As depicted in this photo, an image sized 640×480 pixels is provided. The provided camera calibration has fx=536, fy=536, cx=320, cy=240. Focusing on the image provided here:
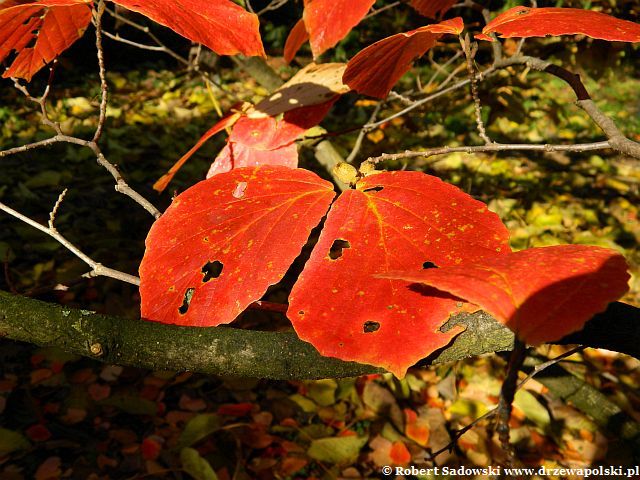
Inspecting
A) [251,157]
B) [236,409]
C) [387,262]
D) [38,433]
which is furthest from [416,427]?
[387,262]

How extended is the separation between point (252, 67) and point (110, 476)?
1399mm

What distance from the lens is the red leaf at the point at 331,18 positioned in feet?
2.15

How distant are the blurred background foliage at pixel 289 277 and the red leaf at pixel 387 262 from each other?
0.45 metres

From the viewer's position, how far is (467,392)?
2164mm

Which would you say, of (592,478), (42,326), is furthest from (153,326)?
(592,478)

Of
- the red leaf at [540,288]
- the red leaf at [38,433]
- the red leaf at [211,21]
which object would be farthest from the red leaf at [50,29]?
the red leaf at [38,433]

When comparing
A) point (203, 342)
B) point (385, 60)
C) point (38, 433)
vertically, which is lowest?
point (38, 433)

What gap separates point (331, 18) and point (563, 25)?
27 centimetres

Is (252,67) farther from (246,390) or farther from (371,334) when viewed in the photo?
(371,334)

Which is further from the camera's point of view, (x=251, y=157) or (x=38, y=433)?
(x=38, y=433)

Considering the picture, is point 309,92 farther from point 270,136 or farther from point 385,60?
point 385,60

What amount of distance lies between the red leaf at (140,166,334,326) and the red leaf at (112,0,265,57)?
16cm

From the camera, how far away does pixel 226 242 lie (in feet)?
1.97

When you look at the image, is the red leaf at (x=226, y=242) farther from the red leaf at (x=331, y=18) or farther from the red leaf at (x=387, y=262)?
the red leaf at (x=331, y=18)
